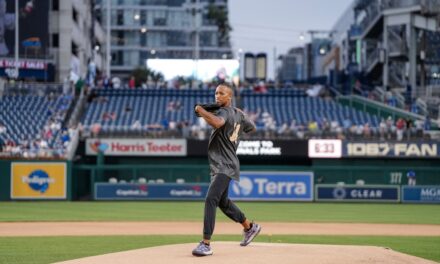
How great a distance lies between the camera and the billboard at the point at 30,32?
5197 centimetres

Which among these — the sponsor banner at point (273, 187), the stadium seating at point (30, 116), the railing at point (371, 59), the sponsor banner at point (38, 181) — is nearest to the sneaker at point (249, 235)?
the sponsor banner at point (273, 187)

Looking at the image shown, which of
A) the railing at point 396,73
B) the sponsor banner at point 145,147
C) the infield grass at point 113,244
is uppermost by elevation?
Answer: the railing at point 396,73

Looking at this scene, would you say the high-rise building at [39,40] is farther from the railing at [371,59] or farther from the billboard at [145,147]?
the railing at [371,59]

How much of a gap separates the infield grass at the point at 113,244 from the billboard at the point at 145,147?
2366 cm

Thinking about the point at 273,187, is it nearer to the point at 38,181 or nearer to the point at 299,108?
the point at 38,181

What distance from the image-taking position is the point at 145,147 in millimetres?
42719

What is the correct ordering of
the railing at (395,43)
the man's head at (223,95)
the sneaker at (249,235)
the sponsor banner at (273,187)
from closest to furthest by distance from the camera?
the man's head at (223,95)
the sneaker at (249,235)
the sponsor banner at (273,187)
the railing at (395,43)

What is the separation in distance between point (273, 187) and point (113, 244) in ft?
75.0

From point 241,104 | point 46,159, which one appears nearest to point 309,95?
point 241,104

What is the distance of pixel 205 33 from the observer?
→ 94500 millimetres

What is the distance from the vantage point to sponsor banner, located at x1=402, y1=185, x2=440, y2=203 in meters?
38.6

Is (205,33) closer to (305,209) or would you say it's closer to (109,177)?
(109,177)

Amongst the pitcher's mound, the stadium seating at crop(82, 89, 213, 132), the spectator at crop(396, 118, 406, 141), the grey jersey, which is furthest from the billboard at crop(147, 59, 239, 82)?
the grey jersey

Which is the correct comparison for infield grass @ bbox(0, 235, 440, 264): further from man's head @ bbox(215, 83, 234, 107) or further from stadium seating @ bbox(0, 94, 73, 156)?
stadium seating @ bbox(0, 94, 73, 156)
